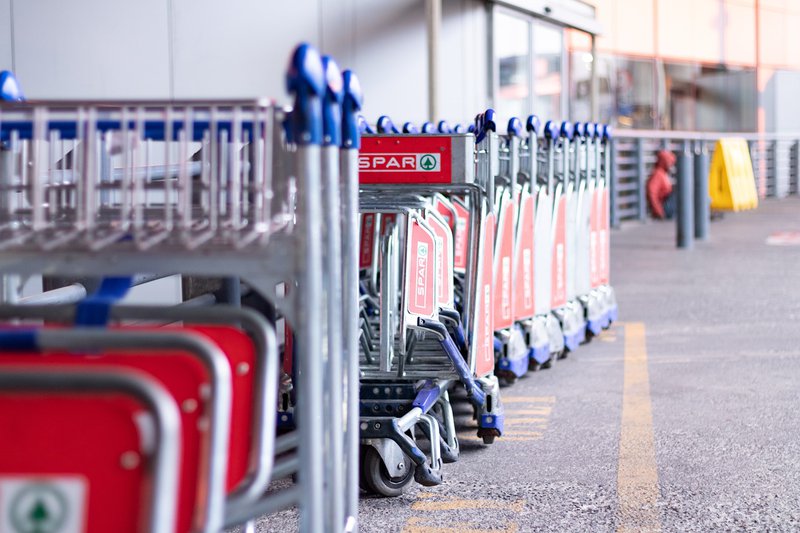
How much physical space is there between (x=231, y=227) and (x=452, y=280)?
314 cm

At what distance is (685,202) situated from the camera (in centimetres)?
1472

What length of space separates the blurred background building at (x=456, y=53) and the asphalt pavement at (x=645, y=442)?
2.84m

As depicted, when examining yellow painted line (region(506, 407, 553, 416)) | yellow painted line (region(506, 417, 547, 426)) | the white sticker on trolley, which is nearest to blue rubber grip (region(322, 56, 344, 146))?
the white sticker on trolley

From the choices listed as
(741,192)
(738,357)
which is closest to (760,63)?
(741,192)

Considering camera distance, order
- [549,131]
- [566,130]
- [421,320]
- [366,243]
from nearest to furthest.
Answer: [421,320] < [366,243] < [549,131] < [566,130]

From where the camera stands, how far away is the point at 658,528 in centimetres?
409

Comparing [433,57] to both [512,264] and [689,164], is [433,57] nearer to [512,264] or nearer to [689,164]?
[689,164]

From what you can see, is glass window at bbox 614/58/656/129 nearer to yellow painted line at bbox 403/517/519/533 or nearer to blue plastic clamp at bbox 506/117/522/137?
blue plastic clamp at bbox 506/117/522/137

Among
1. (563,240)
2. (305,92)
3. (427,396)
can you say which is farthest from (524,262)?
(305,92)

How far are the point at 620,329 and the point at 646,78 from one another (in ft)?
56.4

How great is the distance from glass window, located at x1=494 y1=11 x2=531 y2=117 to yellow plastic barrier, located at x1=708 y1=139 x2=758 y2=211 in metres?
3.97

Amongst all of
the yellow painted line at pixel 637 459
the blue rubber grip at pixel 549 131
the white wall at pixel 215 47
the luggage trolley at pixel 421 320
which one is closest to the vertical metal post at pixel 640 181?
the white wall at pixel 215 47

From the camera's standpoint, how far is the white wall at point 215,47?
6.20 m

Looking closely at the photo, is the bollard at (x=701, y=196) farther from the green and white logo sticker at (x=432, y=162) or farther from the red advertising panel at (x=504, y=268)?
the green and white logo sticker at (x=432, y=162)
